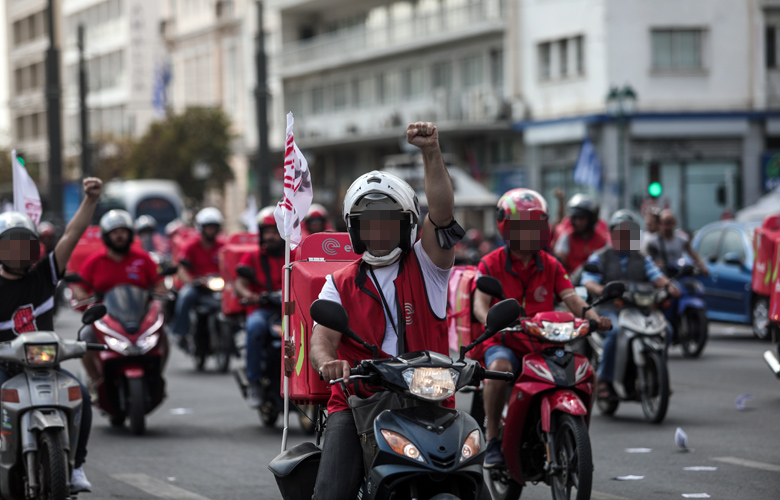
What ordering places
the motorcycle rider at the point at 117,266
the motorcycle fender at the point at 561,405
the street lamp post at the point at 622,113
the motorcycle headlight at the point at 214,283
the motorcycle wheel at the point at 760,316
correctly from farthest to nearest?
the street lamp post at the point at 622,113 < the motorcycle wheel at the point at 760,316 < the motorcycle headlight at the point at 214,283 < the motorcycle rider at the point at 117,266 < the motorcycle fender at the point at 561,405

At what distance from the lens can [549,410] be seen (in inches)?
271

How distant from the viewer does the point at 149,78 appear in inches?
2901

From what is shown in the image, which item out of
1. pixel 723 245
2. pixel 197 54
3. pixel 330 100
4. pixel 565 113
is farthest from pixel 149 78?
pixel 723 245

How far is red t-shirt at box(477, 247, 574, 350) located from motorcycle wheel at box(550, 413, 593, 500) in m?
0.88

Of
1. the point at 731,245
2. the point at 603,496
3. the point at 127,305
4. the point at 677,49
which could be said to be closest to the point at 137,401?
the point at 127,305

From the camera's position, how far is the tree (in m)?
54.1

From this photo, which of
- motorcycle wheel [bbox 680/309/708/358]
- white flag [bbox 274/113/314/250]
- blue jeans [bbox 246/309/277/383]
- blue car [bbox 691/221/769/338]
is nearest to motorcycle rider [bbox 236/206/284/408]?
blue jeans [bbox 246/309/277/383]

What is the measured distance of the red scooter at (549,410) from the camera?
6.80m

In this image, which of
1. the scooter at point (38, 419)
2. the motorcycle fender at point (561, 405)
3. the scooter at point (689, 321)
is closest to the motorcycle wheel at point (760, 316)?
the scooter at point (689, 321)

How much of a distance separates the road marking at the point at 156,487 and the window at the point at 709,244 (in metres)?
12.2

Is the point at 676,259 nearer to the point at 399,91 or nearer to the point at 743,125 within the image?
the point at 743,125

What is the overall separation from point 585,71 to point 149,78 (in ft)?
134

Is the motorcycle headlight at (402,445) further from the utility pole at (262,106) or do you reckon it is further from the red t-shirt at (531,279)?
the utility pole at (262,106)

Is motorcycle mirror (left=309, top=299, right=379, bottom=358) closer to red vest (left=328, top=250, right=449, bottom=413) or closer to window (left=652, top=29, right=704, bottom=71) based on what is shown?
Answer: red vest (left=328, top=250, right=449, bottom=413)
